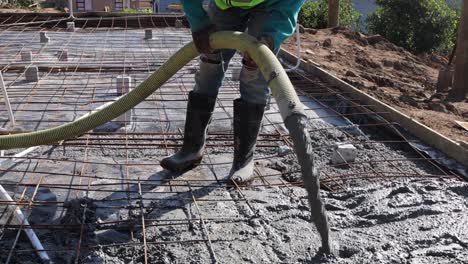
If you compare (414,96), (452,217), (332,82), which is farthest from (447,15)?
(452,217)

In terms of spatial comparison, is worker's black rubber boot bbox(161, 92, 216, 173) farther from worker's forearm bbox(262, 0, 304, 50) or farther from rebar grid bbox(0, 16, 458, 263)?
worker's forearm bbox(262, 0, 304, 50)

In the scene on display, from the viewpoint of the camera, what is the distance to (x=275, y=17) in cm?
248

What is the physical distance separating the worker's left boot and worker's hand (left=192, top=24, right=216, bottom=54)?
330 millimetres

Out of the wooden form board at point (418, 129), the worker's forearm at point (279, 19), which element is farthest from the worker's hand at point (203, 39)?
the wooden form board at point (418, 129)

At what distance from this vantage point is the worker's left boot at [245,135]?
2.65 metres

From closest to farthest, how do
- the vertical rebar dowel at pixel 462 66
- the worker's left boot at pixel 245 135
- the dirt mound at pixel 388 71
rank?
the worker's left boot at pixel 245 135, the dirt mound at pixel 388 71, the vertical rebar dowel at pixel 462 66

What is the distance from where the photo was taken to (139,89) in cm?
253

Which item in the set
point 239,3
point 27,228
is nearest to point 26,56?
Result: point 239,3

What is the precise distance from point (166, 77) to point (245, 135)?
1.50 feet

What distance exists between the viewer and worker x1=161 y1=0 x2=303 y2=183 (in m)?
2.48

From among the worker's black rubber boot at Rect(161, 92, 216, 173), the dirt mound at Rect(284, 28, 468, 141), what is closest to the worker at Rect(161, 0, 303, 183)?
the worker's black rubber boot at Rect(161, 92, 216, 173)

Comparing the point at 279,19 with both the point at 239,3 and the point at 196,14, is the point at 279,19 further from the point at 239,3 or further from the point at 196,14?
the point at 196,14

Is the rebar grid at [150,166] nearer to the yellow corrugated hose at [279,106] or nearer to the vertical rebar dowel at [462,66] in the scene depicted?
the yellow corrugated hose at [279,106]

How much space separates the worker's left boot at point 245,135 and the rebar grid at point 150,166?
7 centimetres
